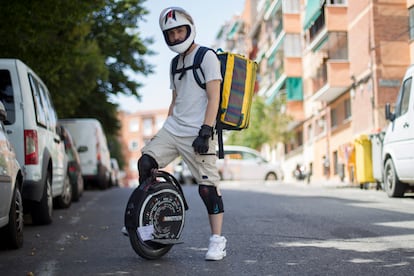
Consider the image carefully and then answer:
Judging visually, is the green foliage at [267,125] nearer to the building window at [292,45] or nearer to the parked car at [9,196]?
the building window at [292,45]

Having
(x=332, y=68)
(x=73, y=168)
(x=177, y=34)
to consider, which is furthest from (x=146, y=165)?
(x=332, y=68)

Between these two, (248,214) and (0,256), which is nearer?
(0,256)

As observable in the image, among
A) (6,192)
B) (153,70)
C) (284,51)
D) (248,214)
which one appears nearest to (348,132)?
(153,70)

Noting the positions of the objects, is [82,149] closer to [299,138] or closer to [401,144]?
[401,144]

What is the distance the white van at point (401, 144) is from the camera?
13.0 m

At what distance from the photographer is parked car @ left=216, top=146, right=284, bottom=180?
3294cm

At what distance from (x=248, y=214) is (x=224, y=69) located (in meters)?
4.53

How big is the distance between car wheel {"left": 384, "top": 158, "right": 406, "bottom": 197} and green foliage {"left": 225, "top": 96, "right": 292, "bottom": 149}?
2982 centimetres

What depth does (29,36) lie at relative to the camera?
14875mm

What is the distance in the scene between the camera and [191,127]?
6.12m

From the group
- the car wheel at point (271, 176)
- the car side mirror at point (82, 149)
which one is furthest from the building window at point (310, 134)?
the car side mirror at point (82, 149)

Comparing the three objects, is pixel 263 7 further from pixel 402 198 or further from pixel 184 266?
pixel 184 266

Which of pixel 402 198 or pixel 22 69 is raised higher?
pixel 22 69

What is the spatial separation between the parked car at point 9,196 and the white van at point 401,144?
753 cm
